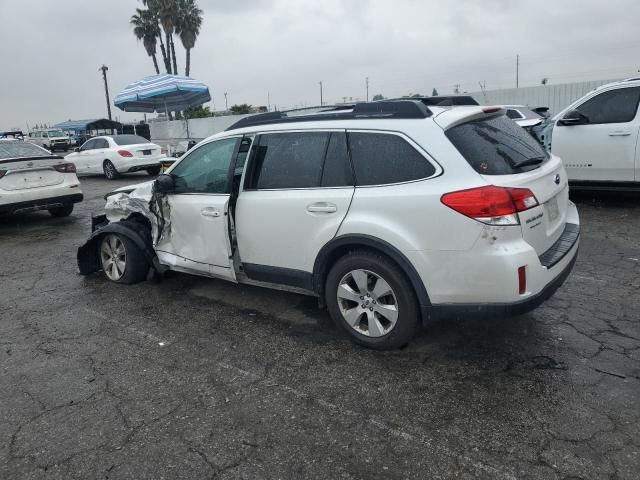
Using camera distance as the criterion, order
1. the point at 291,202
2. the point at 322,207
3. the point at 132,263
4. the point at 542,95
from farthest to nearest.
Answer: the point at 542,95 < the point at 132,263 < the point at 291,202 < the point at 322,207

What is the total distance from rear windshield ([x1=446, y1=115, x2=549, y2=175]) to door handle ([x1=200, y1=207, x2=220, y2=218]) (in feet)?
6.72

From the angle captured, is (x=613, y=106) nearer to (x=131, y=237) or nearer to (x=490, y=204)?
(x=490, y=204)

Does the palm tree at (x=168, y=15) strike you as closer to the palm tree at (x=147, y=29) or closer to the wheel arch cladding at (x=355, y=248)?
the palm tree at (x=147, y=29)

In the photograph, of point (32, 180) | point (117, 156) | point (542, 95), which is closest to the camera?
point (32, 180)

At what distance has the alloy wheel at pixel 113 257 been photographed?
18.2 ft

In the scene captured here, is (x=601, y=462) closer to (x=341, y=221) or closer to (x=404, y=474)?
(x=404, y=474)

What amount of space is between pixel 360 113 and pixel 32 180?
7.17 metres

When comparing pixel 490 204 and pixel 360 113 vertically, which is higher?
pixel 360 113

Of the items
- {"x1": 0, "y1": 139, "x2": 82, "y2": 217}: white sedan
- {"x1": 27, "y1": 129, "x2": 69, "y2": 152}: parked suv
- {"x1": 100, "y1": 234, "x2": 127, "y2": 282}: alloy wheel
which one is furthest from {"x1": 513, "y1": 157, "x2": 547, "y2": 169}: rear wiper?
{"x1": 27, "y1": 129, "x2": 69, "y2": 152}: parked suv

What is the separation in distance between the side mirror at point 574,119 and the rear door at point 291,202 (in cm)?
559

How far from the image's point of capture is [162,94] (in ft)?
58.6

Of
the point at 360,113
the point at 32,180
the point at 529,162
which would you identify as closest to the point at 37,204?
the point at 32,180

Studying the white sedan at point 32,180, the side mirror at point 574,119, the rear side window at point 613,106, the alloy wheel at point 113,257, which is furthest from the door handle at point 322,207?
the white sedan at point 32,180

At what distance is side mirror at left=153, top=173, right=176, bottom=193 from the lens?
480 cm
